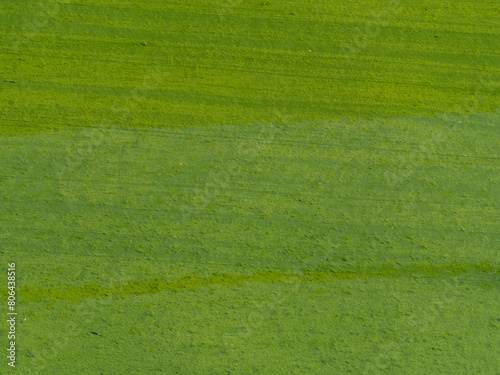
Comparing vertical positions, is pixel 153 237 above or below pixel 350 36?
below

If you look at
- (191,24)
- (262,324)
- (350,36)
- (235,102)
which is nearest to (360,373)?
(262,324)

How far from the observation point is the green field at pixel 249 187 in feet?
17.3

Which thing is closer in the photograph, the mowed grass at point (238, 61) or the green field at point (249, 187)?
the green field at point (249, 187)

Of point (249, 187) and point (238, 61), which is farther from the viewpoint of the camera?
point (238, 61)

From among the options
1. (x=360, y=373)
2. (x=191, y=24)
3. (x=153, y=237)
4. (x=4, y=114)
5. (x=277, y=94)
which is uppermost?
(x=191, y=24)

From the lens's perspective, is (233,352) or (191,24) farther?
(191,24)

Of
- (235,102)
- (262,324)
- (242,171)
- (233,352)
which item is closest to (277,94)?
(235,102)

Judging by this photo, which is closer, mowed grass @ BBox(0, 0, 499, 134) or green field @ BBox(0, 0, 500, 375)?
green field @ BBox(0, 0, 500, 375)

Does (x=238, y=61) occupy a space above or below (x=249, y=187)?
above

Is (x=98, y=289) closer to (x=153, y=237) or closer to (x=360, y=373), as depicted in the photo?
(x=153, y=237)

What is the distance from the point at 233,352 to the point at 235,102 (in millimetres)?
3070

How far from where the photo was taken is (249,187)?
545 cm

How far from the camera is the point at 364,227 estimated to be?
5445mm

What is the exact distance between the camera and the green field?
5262mm
